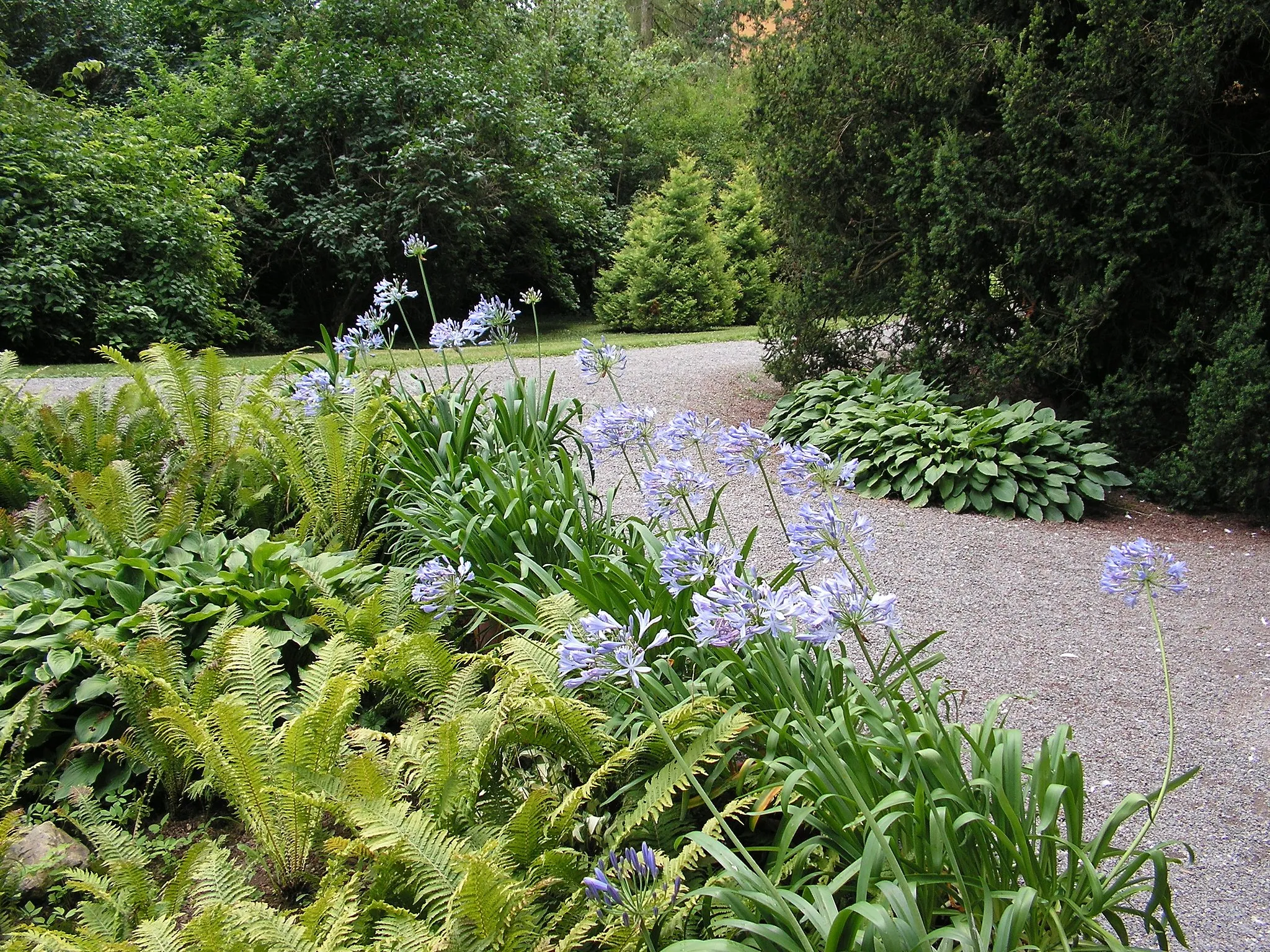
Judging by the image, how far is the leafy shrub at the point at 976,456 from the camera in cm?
555

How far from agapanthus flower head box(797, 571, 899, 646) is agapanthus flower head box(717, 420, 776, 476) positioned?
554 millimetres

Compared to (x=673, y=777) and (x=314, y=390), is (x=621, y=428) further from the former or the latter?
(x=314, y=390)

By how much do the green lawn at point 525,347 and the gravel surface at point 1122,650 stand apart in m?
4.09

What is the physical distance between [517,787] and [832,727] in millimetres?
905

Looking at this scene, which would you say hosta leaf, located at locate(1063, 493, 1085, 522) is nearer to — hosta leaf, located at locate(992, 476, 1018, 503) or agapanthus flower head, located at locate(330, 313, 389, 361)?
hosta leaf, located at locate(992, 476, 1018, 503)

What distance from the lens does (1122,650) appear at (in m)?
3.84

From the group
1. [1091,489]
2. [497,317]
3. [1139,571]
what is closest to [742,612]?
[1139,571]

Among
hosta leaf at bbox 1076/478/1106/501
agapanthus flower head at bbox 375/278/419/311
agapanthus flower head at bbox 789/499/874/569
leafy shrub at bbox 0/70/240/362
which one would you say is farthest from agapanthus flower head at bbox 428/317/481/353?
leafy shrub at bbox 0/70/240/362

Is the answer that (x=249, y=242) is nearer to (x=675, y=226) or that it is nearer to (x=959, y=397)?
(x=675, y=226)

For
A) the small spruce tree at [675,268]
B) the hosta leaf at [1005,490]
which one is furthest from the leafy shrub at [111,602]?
the small spruce tree at [675,268]

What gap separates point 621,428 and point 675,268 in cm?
1146

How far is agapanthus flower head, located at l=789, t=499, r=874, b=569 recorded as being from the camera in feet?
5.24

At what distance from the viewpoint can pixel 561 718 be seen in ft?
6.88

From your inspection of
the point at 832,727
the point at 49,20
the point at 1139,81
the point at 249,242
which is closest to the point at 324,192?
the point at 249,242
